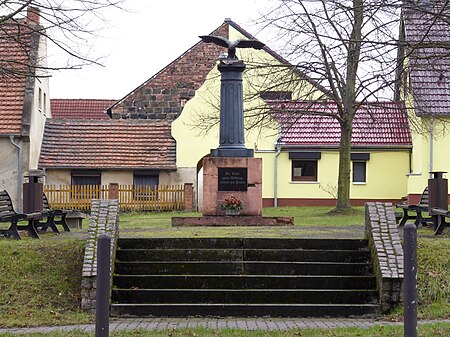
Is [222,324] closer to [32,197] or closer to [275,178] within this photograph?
[32,197]

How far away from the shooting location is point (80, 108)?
65875 millimetres

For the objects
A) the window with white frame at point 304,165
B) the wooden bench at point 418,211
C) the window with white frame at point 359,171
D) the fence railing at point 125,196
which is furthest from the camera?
the window with white frame at point 359,171

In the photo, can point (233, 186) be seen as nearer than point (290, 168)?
Yes

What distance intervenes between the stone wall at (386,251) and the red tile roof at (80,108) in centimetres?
4951

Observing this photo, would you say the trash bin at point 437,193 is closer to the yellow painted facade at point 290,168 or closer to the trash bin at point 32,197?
the trash bin at point 32,197

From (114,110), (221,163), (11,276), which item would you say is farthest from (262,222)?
(114,110)

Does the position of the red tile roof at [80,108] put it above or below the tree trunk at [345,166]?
above

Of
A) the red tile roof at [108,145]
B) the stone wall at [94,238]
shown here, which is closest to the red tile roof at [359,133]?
the red tile roof at [108,145]

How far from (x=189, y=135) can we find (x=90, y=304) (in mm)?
27723

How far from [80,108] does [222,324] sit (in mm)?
54749

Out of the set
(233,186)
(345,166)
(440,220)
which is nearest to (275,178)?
(345,166)

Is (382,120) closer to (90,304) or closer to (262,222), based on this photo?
(262,222)

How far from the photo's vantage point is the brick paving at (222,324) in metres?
12.0

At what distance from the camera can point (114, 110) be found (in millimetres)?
47156
